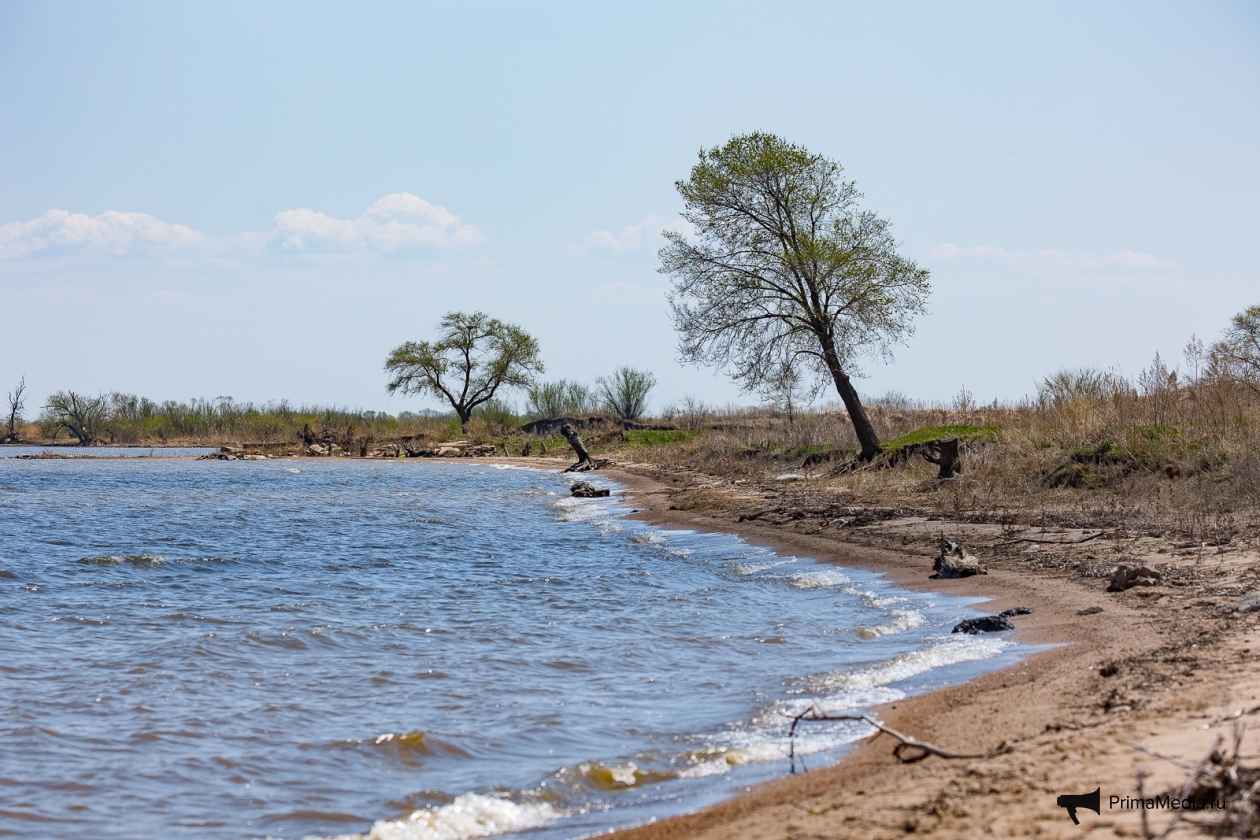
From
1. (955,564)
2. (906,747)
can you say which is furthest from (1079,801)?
(955,564)

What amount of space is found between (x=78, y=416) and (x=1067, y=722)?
8061cm

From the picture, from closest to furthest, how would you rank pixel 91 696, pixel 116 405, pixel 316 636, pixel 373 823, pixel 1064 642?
1. pixel 373 823
2. pixel 91 696
3. pixel 1064 642
4. pixel 316 636
5. pixel 116 405

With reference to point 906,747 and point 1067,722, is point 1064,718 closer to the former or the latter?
point 1067,722

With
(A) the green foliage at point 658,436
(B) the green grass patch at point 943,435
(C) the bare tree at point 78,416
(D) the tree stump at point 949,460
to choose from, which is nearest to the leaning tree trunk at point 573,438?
(A) the green foliage at point 658,436

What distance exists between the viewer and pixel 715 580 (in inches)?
472

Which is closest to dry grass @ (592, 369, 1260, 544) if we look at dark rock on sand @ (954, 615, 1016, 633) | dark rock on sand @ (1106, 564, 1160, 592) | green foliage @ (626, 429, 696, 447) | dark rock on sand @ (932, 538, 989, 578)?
dark rock on sand @ (1106, 564, 1160, 592)

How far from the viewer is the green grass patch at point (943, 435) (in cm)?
1995

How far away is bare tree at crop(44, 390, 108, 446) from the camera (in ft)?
233

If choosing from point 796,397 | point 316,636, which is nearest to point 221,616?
point 316,636

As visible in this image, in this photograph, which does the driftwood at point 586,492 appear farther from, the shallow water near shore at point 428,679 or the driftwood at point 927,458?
the shallow water near shore at point 428,679

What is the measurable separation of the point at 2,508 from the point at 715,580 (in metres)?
20.9

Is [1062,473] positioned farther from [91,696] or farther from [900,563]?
[91,696]

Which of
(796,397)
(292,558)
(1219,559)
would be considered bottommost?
(292,558)

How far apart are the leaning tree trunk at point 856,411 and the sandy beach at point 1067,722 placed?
12.8 metres
